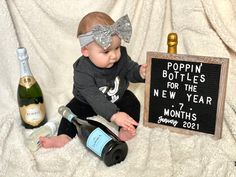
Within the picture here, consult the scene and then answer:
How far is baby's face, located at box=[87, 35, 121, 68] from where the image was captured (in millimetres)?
1187

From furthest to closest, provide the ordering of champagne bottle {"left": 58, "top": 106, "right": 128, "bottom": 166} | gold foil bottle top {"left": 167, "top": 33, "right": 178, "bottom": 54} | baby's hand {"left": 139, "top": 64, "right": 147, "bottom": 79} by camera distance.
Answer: baby's hand {"left": 139, "top": 64, "right": 147, "bottom": 79}, gold foil bottle top {"left": 167, "top": 33, "right": 178, "bottom": 54}, champagne bottle {"left": 58, "top": 106, "right": 128, "bottom": 166}

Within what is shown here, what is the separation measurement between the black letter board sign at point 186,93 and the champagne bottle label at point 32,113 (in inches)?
15.0

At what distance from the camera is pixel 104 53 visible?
1.20 metres

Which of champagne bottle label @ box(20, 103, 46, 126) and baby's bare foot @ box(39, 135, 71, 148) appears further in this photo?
champagne bottle label @ box(20, 103, 46, 126)

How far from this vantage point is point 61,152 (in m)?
1.17

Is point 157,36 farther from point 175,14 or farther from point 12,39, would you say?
point 12,39

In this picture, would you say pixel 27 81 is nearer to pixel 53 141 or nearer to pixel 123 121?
pixel 53 141

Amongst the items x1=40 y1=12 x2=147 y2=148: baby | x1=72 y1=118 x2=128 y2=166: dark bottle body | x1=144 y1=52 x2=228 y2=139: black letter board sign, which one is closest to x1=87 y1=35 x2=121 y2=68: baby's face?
x1=40 y1=12 x2=147 y2=148: baby

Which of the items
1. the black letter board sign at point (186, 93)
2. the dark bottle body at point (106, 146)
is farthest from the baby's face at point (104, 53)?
the dark bottle body at point (106, 146)

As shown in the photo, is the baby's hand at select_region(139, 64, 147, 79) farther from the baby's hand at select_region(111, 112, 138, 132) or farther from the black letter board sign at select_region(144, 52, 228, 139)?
the baby's hand at select_region(111, 112, 138, 132)

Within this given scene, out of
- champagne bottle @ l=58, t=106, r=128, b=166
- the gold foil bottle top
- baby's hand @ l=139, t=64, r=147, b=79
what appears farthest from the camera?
baby's hand @ l=139, t=64, r=147, b=79

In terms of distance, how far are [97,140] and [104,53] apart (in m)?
0.28

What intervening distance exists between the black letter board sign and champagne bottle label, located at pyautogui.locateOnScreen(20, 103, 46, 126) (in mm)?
381

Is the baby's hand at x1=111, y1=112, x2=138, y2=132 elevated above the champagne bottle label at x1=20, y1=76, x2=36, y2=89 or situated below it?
below
